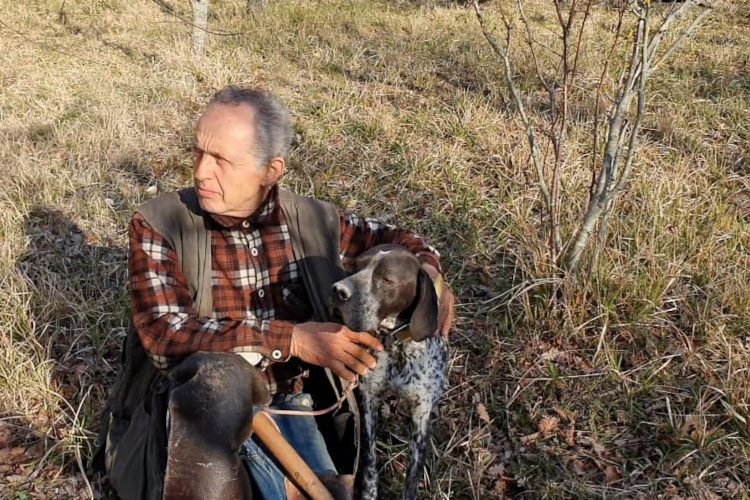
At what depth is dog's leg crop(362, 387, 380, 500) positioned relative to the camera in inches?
112

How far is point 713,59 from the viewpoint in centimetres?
731

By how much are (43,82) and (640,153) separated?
21.3 ft

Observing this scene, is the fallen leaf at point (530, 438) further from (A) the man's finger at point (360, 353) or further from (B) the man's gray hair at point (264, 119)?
(B) the man's gray hair at point (264, 119)

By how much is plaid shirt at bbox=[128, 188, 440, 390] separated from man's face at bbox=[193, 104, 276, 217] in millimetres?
107

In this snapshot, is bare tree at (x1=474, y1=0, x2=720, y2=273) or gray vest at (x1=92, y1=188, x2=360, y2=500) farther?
bare tree at (x1=474, y1=0, x2=720, y2=273)

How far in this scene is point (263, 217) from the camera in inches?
102

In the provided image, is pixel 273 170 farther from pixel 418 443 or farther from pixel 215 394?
pixel 418 443

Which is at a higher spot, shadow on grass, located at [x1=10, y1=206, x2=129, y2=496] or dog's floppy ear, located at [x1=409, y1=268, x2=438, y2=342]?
dog's floppy ear, located at [x1=409, y1=268, x2=438, y2=342]

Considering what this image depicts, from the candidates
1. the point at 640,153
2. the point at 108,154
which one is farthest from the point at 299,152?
the point at 640,153

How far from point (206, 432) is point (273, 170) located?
1098 mm

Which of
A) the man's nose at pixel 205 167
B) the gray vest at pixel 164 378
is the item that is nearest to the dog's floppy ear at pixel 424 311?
the gray vest at pixel 164 378

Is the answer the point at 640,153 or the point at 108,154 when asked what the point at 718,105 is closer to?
A: the point at 640,153

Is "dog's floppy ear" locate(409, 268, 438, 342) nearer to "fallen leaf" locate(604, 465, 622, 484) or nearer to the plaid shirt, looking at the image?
the plaid shirt

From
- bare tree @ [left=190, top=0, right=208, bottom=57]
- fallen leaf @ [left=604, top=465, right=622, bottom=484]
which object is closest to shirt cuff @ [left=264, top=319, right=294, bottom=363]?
fallen leaf @ [left=604, top=465, right=622, bottom=484]
